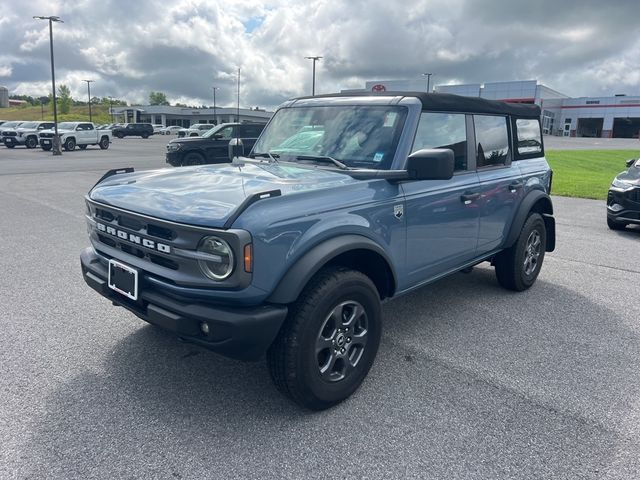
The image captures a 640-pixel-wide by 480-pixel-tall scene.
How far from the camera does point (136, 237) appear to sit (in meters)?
2.88

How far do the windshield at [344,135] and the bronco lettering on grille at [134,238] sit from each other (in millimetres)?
1422

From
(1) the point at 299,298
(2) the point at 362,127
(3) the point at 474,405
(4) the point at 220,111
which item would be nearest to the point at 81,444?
A: (1) the point at 299,298

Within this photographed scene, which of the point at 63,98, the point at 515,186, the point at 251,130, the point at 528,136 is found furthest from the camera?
the point at 63,98

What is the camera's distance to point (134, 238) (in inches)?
114

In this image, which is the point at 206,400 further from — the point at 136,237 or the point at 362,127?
the point at 362,127

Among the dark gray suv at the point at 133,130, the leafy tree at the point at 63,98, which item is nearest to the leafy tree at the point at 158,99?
the leafy tree at the point at 63,98

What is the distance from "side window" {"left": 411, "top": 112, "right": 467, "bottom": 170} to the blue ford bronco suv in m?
0.01

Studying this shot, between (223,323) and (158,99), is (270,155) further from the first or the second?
(158,99)

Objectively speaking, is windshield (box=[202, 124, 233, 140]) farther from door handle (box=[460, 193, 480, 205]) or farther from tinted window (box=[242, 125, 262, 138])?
door handle (box=[460, 193, 480, 205])

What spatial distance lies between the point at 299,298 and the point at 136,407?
3.94ft

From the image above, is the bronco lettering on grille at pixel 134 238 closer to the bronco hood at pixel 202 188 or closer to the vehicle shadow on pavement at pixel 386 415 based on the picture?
the bronco hood at pixel 202 188

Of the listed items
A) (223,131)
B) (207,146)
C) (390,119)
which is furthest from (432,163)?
(223,131)

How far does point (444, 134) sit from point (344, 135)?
83cm

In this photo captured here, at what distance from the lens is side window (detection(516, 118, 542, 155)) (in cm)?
505
